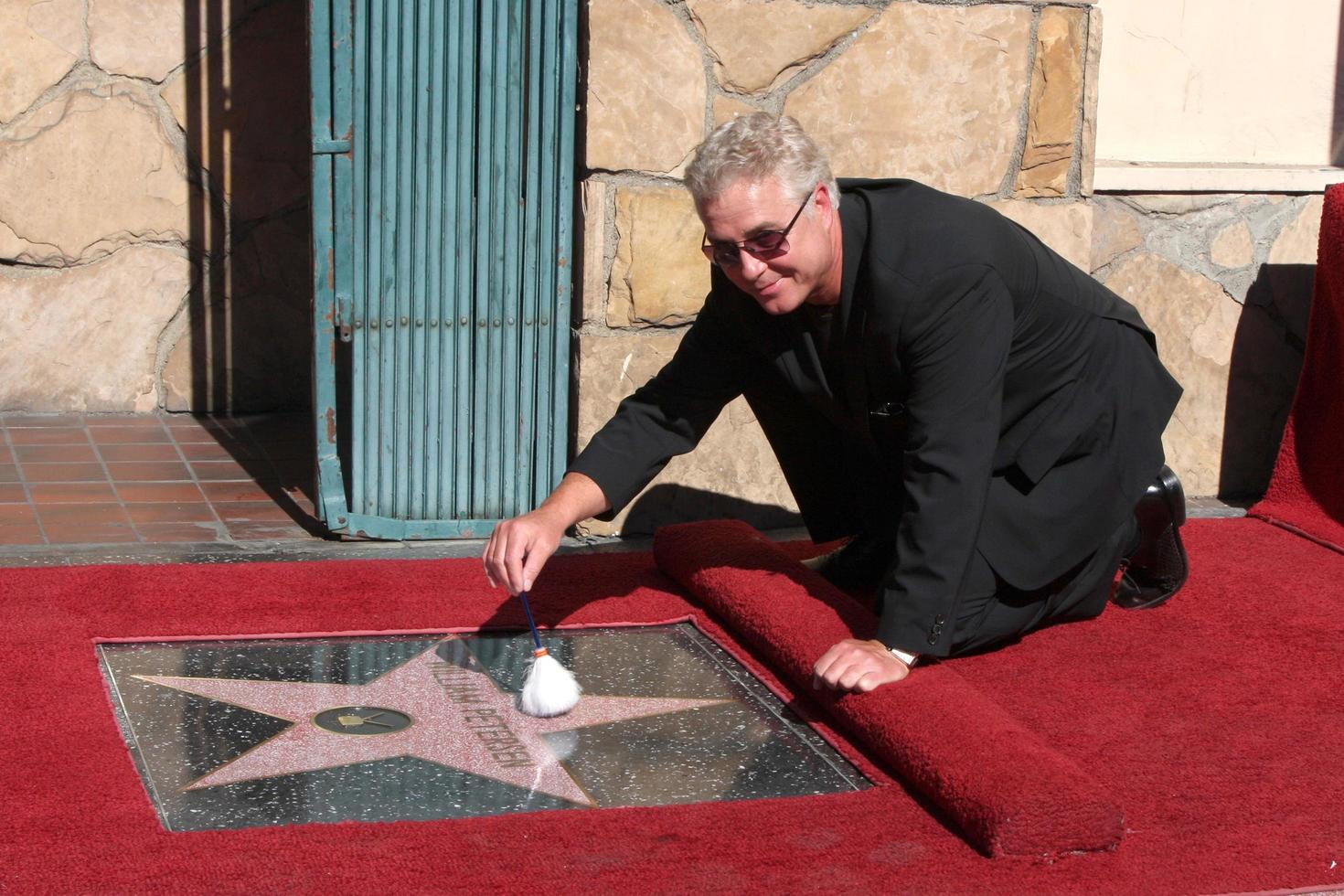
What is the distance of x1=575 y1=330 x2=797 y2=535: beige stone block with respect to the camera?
381 cm

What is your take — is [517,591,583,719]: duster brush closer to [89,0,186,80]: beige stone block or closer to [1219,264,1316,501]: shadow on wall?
[1219,264,1316,501]: shadow on wall

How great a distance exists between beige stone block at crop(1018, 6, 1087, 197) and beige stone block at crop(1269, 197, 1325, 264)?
82 cm

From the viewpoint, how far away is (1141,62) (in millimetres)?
4430

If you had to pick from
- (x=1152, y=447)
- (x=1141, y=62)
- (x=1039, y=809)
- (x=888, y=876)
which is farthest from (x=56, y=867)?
(x=1141, y=62)

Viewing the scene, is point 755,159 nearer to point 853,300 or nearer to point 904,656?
point 853,300

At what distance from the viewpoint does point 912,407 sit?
2707 mm

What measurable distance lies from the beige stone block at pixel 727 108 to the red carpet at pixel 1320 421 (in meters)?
1.63

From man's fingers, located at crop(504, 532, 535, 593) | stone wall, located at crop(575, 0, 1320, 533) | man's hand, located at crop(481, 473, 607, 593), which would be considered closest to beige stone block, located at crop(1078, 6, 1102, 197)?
stone wall, located at crop(575, 0, 1320, 533)

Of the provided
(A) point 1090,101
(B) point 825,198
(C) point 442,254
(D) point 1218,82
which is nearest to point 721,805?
(B) point 825,198

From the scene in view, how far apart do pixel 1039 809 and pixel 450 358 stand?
6.54 feet

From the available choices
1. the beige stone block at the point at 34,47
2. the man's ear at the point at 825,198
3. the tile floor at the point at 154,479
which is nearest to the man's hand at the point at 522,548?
the man's ear at the point at 825,198

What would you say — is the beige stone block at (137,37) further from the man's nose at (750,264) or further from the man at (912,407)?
the man's nose at (750,264)

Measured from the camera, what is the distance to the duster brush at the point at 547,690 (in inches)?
105

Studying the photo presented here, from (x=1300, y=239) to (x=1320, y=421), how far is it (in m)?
0.57
